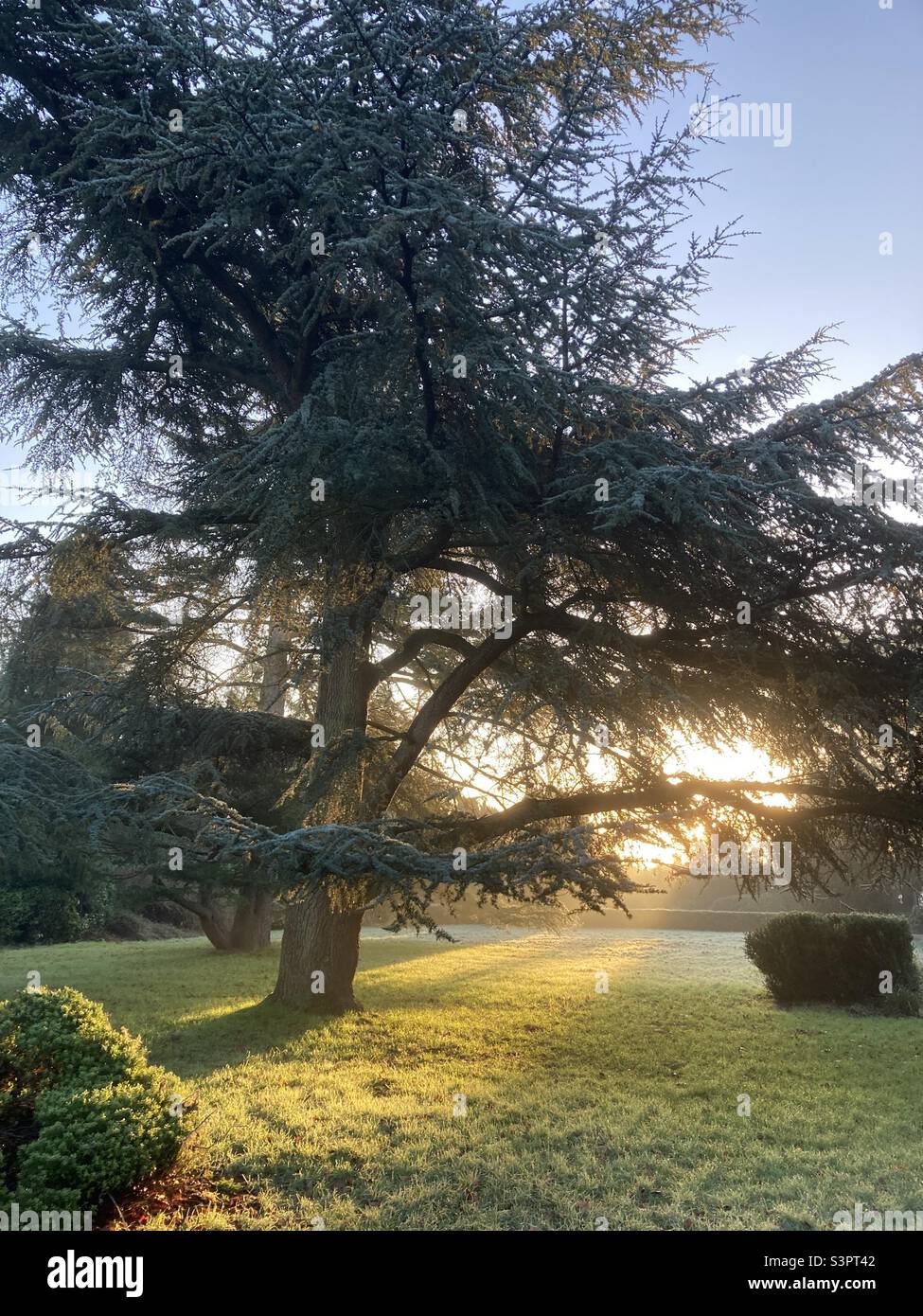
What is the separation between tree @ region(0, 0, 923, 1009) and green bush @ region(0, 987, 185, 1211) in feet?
4.76

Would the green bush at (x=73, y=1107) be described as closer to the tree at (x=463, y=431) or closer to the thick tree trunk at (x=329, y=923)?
the tree at (x=463, y=431)

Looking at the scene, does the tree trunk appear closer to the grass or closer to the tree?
the grass

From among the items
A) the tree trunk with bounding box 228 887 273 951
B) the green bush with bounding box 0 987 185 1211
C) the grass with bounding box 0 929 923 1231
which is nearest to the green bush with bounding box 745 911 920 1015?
the grass with bounding box 0 929 923 1231

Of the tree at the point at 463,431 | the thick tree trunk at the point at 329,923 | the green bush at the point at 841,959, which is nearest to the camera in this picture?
the tree at the point at 463,431

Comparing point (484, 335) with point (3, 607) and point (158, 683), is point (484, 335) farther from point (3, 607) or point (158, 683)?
point (3, 607)

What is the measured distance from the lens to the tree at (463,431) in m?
6.35

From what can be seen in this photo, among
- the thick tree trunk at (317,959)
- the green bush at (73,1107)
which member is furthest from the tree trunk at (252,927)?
the green bush at (73,1107)

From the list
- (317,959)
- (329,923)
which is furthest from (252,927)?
(329,923)

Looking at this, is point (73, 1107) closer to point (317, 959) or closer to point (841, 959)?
point (317, 959)

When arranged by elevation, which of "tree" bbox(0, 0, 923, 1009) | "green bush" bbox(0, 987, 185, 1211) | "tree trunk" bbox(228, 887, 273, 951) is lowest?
"tree trunk" bbox(228, 887, 273, 951)

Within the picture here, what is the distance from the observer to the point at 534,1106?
7609 mm

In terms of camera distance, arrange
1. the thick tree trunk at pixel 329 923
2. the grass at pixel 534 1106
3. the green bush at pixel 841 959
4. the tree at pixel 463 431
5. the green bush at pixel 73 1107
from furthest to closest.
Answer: the green bush at pixel 841 959 → the thick tree trunk at pixel 329 923 → the tree at pixel 463 431 → the grass at pixel 534 1106 → the green bush at pixel 73 1107

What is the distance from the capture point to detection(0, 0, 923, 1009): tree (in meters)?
6.35

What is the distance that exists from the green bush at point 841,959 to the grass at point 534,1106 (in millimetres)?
569
